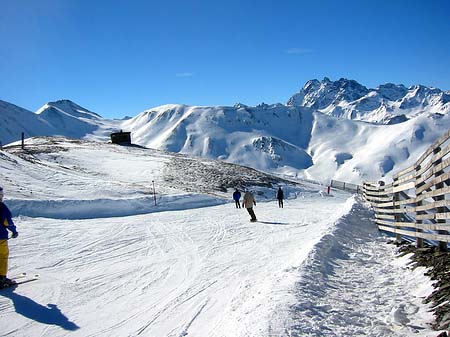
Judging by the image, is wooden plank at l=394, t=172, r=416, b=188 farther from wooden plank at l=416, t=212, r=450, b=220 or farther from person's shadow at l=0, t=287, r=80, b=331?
person's shadow at l=0, t=287, r=80, b=331

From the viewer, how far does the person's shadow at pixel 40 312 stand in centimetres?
650

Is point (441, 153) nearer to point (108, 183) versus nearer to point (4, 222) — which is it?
point (4, 222)

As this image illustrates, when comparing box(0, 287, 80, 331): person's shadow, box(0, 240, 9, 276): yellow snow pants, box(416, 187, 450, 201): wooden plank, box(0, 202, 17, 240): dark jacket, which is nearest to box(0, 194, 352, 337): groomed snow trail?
box(0, 287, 80, 331): person's shadow

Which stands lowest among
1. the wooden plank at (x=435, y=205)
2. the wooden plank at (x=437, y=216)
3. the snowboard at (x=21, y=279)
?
the snowboard at (x=21, y=279)

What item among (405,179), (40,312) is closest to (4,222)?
(40,312)

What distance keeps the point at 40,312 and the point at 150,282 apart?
90.8 inches

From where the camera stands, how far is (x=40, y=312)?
6.95 m

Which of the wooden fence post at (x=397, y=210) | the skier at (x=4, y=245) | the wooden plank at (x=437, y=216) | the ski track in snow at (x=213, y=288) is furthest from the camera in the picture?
the wooden fence post at (x=397, y=210)

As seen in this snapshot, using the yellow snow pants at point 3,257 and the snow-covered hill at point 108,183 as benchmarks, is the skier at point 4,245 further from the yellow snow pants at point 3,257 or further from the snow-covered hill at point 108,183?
the snow-covered hill at point 108,183

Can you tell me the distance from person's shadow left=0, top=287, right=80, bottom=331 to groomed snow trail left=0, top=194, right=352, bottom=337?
0.05 ft

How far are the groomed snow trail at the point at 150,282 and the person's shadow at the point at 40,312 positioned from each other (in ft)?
0.05

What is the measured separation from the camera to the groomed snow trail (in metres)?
6.20

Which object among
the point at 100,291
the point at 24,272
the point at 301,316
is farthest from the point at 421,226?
the point at 24,272

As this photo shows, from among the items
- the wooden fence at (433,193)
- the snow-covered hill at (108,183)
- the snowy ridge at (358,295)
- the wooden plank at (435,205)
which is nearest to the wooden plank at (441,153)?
the wooden fence at (433,193)
